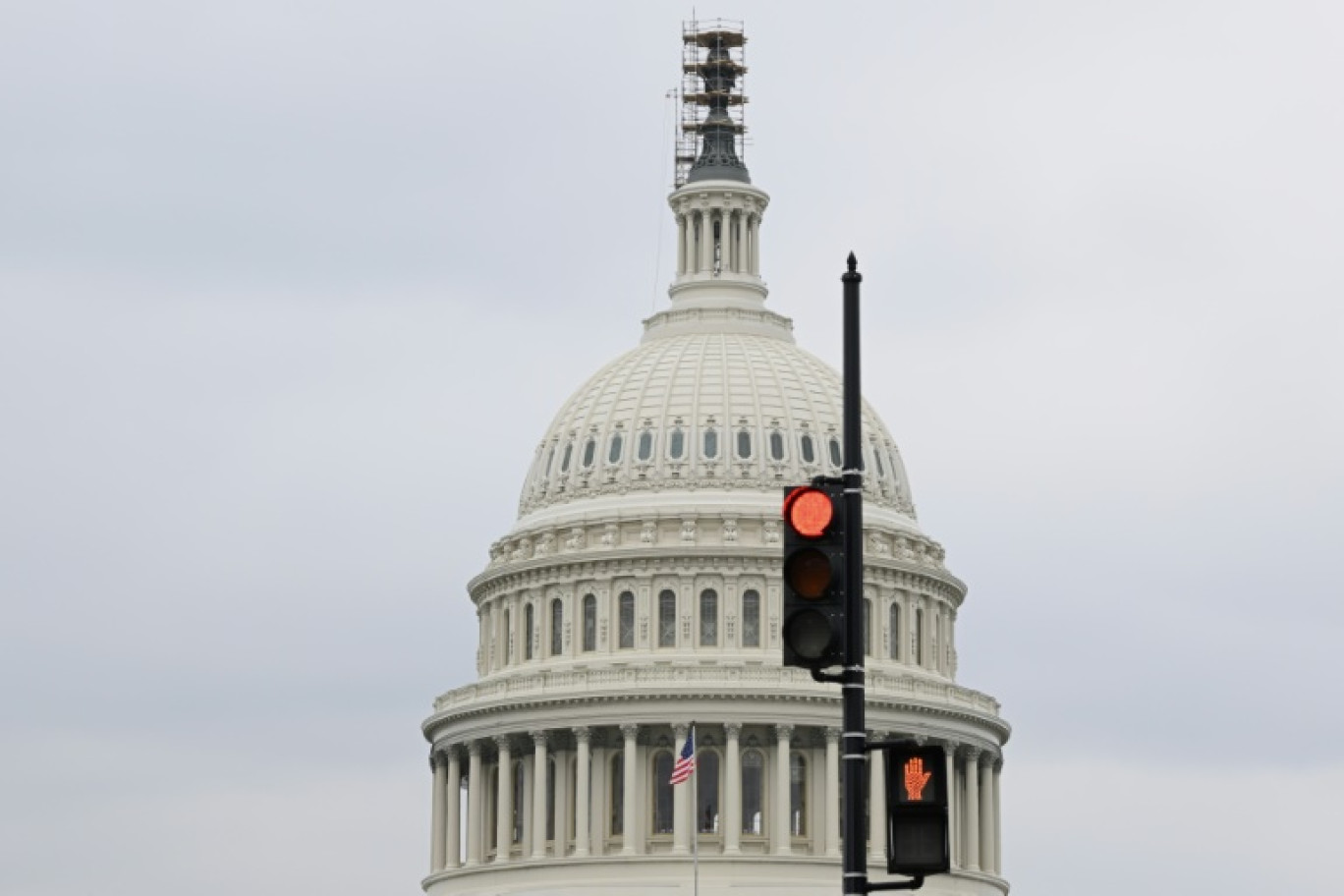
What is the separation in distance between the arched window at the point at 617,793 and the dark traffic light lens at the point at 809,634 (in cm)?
10601

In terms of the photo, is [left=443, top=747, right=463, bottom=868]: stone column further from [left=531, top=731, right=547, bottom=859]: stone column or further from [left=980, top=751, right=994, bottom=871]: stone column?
[left=980, top=751, right=994, bottom=871]: stone column

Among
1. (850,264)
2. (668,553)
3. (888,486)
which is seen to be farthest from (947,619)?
(850,264)

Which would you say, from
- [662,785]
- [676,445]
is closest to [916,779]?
[662,785]

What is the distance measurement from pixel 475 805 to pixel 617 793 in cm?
725

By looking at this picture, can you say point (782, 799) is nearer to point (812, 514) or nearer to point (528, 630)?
point (528, 630)

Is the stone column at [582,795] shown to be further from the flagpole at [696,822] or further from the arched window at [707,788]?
the arched window at [707,788]

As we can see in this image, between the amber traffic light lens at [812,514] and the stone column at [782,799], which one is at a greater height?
the stone column at [782,799]

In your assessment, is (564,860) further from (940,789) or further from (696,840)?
(940,789)

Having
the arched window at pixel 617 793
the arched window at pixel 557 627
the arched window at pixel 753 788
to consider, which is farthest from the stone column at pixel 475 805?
the arched window at pixel 753 788

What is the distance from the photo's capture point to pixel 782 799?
4983 inches

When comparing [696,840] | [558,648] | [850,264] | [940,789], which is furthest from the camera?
[558,648]

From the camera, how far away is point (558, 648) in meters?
134

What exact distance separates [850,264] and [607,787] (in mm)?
105533

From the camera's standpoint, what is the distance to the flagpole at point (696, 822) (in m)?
121
